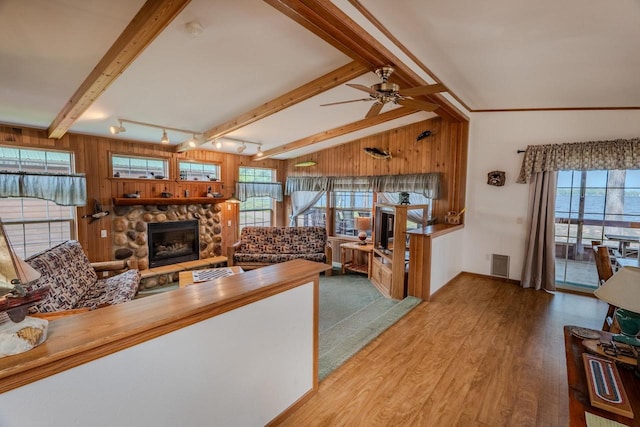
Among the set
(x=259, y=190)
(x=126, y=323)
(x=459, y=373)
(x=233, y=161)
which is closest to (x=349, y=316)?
(x=459, y=373)

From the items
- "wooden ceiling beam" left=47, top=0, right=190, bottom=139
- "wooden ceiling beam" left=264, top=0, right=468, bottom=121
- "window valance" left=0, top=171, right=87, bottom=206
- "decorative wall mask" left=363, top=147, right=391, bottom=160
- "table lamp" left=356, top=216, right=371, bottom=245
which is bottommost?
"table lamp" left=356, top=216, right=371, bottom=245

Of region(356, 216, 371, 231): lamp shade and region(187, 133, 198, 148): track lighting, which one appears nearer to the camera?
region(187, 133, 198, 148): track lighting

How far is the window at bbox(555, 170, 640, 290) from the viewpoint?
Result: 4.24 meters

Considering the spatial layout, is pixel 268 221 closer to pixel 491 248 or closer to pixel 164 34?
pixel 491 248

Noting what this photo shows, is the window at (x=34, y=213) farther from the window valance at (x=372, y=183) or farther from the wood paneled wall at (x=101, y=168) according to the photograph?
the window valance at (x=372, y=183)

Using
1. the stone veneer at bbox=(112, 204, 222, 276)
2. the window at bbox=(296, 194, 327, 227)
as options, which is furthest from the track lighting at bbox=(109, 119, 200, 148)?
the window at bbox=(296, 194, 327, 227)

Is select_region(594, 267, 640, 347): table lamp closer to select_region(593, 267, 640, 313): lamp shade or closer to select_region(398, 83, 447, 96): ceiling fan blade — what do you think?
select_region(593, 267, 640, 313): lamp shade

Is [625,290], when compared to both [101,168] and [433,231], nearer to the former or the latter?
[433,231]

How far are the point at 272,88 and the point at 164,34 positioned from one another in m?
1.41

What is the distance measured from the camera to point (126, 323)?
123 centimetres

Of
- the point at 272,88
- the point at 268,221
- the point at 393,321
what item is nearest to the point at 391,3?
the point at 272,88

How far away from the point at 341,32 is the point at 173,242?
4.84 m

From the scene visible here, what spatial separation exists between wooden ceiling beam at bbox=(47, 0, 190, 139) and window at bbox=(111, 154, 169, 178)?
167cm

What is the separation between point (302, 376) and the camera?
6.93ft
